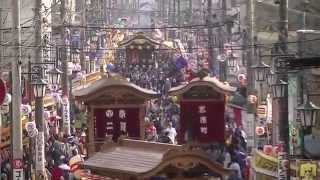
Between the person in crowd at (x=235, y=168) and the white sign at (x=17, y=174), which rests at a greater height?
the white sign at (x=17, y=174)

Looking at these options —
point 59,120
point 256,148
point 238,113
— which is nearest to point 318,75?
point 256,148

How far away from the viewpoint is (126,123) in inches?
834

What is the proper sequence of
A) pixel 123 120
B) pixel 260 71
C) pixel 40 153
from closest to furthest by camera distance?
1. pixel 40 153
2. pixel 123 120
3. pixel 260 71

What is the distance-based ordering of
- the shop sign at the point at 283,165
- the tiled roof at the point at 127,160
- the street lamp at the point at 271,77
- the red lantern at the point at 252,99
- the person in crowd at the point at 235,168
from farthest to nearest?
the red lantern at the point at 252,99
the street lamp at the point at 271,77
the person in crowd at the point at 235,168
the shop sign at the point at 283,165
the tiled roof at the point at 127,160

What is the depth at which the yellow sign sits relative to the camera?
15.9 m

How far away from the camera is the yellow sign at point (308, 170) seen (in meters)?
15.9

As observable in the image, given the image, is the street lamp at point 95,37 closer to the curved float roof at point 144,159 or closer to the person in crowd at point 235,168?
the person in crowd at point 235,168

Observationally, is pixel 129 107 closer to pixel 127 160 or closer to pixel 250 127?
pixel 250 127

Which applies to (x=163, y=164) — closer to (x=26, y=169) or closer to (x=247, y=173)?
(x=247, y=173)

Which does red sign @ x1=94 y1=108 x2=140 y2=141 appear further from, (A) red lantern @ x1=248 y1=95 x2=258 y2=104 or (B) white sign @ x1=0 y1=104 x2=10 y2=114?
(A) red lantern @ x1=248 y1=95 x2=258 y2=104

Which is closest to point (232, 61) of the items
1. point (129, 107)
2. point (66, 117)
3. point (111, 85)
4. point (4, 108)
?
point (66, 117)

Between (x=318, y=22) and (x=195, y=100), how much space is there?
5383 millimetres

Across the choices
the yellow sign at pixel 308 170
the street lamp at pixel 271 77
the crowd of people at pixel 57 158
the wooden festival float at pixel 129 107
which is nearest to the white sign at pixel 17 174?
the crowd of people at pixel 57 158

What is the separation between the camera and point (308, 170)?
52.5 ft
